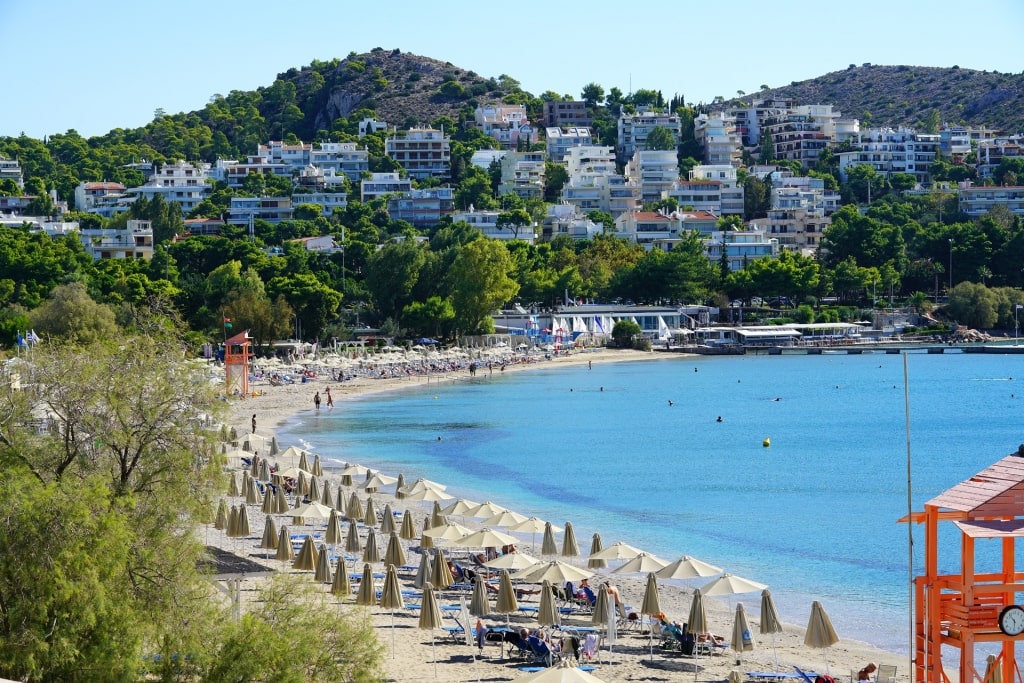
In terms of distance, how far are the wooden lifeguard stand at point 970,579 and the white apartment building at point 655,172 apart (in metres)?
139

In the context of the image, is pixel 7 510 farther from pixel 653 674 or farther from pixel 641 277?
pixel 641 277

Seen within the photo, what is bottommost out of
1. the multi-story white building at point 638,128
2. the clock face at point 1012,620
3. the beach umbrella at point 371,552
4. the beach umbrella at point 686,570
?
the beach umbrella at point 371,552

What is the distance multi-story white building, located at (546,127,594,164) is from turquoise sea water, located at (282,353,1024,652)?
8525 cm

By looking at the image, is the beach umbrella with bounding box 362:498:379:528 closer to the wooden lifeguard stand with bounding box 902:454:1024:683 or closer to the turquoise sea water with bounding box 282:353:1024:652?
the turquoise sea water with bounding box 282:353:1024:652

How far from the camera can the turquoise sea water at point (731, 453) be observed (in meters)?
27.6

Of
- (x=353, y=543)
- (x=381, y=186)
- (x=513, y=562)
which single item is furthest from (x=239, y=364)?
(x=381, y=186)

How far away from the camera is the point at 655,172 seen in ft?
500

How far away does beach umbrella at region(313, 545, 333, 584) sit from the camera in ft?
68.5

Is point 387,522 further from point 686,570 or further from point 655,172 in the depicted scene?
point 655,172

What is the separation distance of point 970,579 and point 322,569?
11.2 meters

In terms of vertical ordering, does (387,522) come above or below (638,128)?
below

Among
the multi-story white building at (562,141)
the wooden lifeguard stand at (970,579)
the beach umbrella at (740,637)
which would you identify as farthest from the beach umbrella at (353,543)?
the multi-story white building at (562,141)

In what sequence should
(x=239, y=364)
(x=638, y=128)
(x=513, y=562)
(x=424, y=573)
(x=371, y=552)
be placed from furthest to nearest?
(x=638, y=128)
(x=239, y=364)
(x=371, y=552)
(x=424, y=573)
(x=513, y=562)

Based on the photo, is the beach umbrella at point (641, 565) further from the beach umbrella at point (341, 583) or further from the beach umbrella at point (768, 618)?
the beach umbrella at point (341, 583)
